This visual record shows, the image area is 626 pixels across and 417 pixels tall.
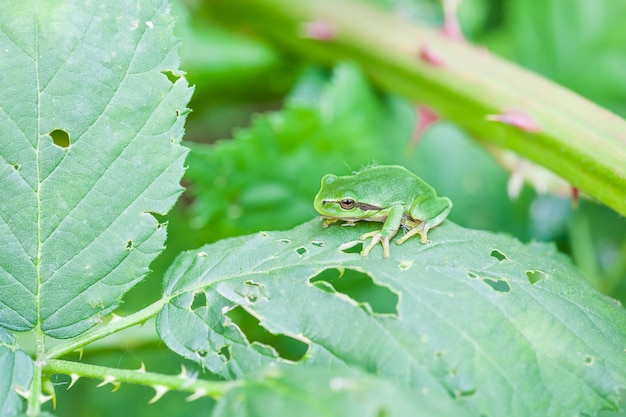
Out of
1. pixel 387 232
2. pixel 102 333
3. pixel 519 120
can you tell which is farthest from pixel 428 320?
pixel 519 120

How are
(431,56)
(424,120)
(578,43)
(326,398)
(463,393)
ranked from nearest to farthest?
(326,398)
(463,393)
(431,56)
(424,120)
(578,43)

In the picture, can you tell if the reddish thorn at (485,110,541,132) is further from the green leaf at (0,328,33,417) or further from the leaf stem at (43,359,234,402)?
the green leaf at (0,328,33,417)

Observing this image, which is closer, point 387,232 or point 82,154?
point 82,154

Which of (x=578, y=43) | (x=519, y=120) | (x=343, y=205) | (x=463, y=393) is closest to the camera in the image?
(x=463, y=393)

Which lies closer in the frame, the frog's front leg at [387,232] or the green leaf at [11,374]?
the green leaf at [11,374]

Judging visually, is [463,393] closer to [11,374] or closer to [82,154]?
[11,374]

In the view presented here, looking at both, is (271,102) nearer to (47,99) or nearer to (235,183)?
(235,183)

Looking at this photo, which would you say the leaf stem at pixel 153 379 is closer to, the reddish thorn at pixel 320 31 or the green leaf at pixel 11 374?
the green leaf at pixel 11 374

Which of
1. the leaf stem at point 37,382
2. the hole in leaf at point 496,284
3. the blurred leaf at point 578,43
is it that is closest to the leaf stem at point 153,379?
the leaf stem at point 37,382
